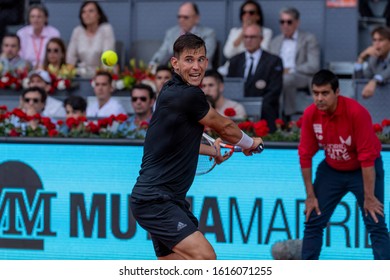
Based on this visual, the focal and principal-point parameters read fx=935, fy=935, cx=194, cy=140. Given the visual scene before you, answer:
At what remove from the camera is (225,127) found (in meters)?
6.20

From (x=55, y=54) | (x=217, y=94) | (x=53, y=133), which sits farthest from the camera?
(x=55, y=54)

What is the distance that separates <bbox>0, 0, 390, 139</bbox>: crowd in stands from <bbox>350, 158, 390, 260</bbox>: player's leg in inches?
81.4

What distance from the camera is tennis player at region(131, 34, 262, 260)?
20.0ft

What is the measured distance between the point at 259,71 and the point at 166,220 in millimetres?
5490

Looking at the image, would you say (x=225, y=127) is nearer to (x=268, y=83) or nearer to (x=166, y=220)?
(x=166, y=220)

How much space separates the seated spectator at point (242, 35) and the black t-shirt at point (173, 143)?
19.5 ft

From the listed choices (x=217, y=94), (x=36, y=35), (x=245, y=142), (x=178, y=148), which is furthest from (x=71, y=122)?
→ (x=36, y=35)

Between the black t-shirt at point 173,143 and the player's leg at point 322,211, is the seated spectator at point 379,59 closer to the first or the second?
the player's leg at point 322,211

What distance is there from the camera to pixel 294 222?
8.73 metres

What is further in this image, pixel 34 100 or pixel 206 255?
pixel 34 100

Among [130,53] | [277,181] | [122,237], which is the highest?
[130,53]
